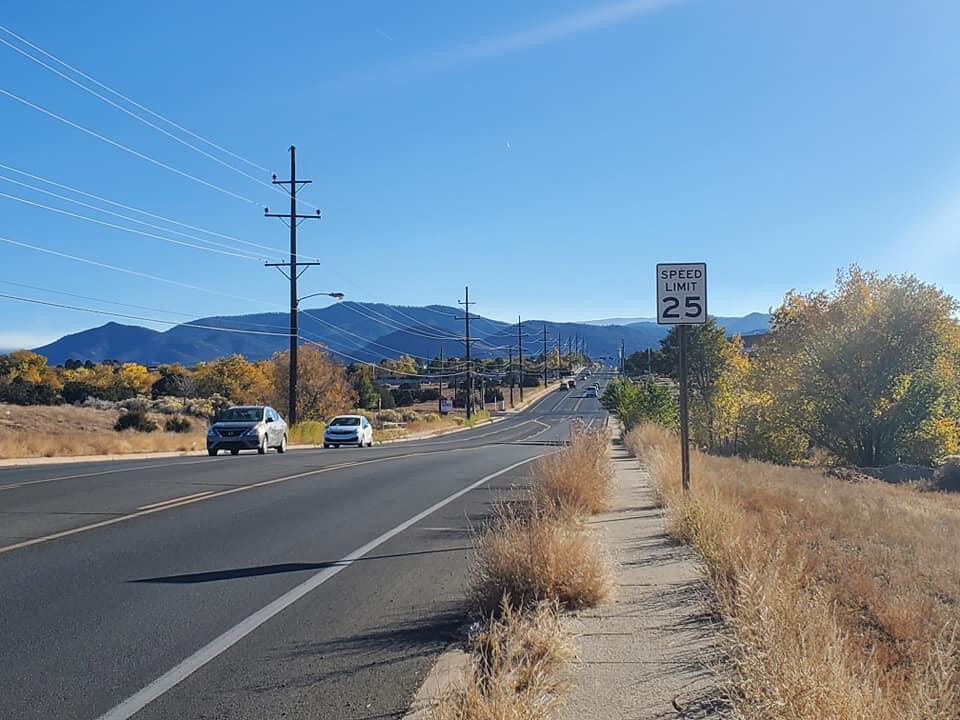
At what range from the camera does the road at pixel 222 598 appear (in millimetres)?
6070

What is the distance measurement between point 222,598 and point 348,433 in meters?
35.8

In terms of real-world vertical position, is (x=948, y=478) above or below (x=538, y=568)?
below

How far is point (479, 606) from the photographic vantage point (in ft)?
25.9

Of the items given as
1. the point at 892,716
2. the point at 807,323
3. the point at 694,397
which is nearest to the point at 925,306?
the point at 807,323

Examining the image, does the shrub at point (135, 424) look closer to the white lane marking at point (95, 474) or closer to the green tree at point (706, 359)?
the white lane marking at point (95, 474)

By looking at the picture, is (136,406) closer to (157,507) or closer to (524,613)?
(157,507)

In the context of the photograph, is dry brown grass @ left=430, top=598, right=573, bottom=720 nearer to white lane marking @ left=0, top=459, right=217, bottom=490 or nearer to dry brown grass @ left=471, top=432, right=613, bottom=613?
dry brown grass @ left=471, top=432, right=613, bottom=613

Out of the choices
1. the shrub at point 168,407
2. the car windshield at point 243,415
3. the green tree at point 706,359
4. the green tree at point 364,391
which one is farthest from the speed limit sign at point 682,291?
the green tree at point 364,391

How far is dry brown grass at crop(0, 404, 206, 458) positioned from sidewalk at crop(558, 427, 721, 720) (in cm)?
2410

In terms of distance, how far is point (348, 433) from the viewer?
145ft

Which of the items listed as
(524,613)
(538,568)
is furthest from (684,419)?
(524,613)

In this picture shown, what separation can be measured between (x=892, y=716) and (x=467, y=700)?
2.03m

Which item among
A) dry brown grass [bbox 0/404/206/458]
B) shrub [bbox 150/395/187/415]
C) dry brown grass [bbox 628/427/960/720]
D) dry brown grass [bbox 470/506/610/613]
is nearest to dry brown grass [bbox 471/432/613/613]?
dry brown grass [bbox 470/506/610/613]

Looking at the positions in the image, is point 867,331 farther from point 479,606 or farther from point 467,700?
point 467,700
